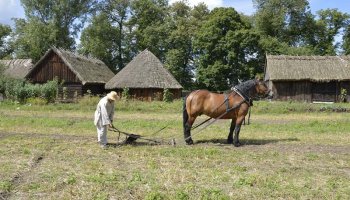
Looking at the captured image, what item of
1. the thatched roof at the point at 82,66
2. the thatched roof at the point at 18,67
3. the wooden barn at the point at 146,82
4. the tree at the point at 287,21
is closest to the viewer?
the wooden barn at the point at 146,82

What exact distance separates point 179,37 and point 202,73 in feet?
25.7

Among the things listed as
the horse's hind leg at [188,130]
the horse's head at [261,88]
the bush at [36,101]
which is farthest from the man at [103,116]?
the bush at [36,101]

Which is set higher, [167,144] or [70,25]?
[70,25]

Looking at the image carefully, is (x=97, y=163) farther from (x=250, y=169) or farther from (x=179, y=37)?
(x=179, y=37)

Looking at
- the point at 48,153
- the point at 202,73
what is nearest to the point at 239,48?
the point at 202,73

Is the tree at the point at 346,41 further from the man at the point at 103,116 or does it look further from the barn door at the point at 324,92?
the man at the point at 103,116

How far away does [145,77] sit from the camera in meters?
36.1

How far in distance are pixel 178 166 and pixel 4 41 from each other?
6259cm

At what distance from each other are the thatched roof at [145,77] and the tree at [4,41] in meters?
34.2

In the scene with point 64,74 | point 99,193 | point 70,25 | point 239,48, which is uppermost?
point 70,25

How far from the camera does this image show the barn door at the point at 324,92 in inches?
1580

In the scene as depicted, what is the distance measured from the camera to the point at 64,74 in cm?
4006

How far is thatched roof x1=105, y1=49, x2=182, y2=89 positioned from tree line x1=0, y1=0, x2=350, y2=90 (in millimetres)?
11866

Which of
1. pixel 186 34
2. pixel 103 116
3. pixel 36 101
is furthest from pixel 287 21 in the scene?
pixel 103 116
